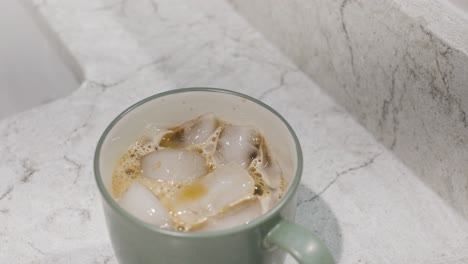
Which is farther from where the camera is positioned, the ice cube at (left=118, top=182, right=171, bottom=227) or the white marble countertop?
the white marble countertop

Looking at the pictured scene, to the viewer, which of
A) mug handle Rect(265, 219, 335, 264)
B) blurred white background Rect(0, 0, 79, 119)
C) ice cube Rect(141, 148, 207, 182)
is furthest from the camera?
blurred white background Rect(0, 0, 79, 119)

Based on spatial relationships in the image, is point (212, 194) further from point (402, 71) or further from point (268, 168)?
point (402, 71)

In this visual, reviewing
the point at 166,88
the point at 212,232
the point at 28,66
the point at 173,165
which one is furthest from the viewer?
the point at 28,66

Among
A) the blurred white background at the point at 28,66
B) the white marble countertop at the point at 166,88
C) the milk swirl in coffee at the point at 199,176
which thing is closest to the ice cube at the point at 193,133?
the milk swirl in coffee at the point at 199,176

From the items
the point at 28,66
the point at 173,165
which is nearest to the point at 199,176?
the point at 173,165

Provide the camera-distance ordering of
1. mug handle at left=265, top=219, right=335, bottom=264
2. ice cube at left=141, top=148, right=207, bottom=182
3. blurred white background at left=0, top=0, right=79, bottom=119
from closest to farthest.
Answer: mug handle at left=265, top=219, right=335, bottom=264, ice cube at left=141, top=148, right=207, bottom=182, blurred white background at left=0, top=0, right=79, bottom=119

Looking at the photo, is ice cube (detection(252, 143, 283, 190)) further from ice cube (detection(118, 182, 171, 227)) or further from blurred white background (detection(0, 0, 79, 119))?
blurred white background (detection(0, 0, 79, 119))

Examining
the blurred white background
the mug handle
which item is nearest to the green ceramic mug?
the mug handle
